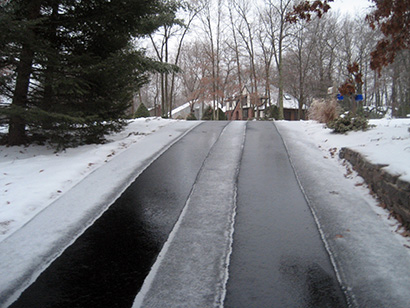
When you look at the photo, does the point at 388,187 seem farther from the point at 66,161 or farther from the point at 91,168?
the point at 66,161

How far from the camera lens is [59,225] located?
4.09m

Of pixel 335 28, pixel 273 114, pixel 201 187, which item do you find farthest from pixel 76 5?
pixel 335 28

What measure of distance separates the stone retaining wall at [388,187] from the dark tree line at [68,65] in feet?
20.1

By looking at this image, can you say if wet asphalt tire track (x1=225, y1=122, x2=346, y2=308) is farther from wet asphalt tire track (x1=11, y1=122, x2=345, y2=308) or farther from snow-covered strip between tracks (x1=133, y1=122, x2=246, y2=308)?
snow-covered strip between tracks (x1=133, y1=122, x2=246, y2=308)

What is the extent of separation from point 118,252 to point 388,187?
3824 mm

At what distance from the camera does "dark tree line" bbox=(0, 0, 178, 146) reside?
7.27m

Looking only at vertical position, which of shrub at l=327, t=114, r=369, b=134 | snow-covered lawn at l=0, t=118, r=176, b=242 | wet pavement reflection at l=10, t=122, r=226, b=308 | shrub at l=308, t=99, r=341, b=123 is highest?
shrub at l=308, t=99, r=341, b=123

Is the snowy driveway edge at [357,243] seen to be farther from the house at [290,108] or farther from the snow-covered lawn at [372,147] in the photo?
the house at [290,108]

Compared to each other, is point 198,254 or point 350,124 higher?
point 350,124

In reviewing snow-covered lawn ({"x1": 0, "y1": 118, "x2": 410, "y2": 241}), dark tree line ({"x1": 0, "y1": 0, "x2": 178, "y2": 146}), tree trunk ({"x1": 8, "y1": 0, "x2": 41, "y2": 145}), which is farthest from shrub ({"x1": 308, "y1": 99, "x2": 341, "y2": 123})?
tree trunk ({"x1": 8, "y1": 0, "x2": 41, "y2": 145})

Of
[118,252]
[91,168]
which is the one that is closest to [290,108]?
[91,168]

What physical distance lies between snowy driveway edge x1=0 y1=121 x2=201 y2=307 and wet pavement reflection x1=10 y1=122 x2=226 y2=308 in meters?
0.13

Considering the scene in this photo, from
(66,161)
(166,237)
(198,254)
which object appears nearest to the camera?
(198,254)

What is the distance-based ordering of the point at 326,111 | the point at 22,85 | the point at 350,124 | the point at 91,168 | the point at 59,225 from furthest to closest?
the point at 326,111 → the point at 350,124 → the point at 22,85 → the point at 91,168 → the point at 59,225
